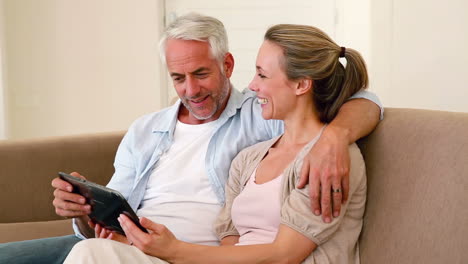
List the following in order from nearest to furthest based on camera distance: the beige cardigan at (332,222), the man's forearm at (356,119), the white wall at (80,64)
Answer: the beige cardigan at (332,222), the man's forearm at (356,119), the white wall at (80,64)

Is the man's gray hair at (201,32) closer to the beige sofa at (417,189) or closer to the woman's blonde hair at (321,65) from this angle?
the woman's blonde hair at (321,65)

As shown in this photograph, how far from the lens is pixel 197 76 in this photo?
198 cm

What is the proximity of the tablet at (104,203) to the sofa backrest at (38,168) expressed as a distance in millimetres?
694

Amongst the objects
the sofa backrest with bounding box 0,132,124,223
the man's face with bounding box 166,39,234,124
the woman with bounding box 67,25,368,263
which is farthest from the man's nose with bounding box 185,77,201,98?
the sofa backrest with bounding box 0,132,124,223

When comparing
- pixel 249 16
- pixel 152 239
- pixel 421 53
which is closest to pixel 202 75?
pixel 152 239

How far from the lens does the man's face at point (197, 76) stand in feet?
6.41

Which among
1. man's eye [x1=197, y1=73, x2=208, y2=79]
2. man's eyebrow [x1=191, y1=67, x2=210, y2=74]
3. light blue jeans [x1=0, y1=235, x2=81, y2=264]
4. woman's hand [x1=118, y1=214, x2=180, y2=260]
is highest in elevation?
man's eyebrow [x1=191, y1=67, x2=210, y2=74]

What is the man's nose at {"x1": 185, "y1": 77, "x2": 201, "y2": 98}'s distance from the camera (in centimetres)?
195

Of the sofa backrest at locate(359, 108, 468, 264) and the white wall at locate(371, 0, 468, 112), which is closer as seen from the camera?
the sofa backrest at locate(359, 108, 468, 264)

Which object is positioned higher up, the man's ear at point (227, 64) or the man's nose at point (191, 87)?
the man's ear at point (227, 64)

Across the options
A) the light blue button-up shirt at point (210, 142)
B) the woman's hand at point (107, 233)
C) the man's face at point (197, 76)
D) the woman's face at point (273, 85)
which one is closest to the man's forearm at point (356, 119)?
the woman's face at point (273, 85)

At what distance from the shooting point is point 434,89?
12.4 feet

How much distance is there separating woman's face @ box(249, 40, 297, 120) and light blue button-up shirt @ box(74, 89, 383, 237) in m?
0.21

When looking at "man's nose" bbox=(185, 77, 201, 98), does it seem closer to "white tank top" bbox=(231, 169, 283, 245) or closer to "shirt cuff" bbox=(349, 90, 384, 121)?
"white tank top" bbox=(231, 169, 283, 245)
